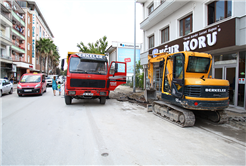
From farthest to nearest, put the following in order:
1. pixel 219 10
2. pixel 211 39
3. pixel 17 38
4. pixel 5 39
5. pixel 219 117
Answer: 1. pixel 17 38
2. pixel 5 39
3. pixel 219 10
4. pixel 211 39
5. pixel 219 117

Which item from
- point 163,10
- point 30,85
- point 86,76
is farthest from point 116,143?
point 163,10

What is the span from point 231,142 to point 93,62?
23.6ft

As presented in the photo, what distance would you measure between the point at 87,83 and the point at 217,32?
25.2 feet

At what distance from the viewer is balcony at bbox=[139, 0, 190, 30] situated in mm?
11813

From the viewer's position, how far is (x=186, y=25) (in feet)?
39.4

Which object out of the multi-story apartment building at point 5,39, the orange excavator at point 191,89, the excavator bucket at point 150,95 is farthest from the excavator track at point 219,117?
the multi-story apartment building at point 5,39

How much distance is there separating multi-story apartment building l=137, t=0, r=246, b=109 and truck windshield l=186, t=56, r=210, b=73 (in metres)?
2.99

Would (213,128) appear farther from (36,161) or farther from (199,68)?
(36,161)

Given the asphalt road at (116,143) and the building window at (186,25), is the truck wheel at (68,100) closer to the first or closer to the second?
the asphalt road at (116,143)

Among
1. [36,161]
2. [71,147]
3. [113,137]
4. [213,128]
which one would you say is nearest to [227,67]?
[213,128]

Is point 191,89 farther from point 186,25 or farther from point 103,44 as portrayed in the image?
point 103,44

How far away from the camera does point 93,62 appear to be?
8.85m

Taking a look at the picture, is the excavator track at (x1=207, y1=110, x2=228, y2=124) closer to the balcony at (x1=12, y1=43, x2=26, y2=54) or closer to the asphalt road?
the asphalt road

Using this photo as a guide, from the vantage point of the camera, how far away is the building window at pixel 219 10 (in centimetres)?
852
